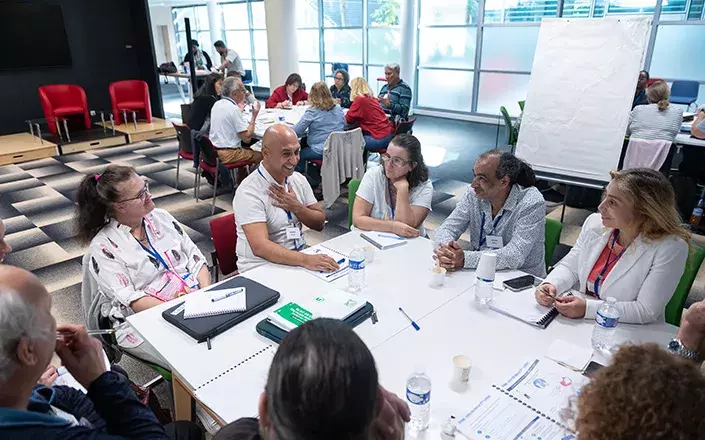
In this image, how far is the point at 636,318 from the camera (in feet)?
5.90

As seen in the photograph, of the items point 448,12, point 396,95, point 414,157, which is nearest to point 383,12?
point 448,12

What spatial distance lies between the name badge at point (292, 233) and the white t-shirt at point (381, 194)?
1.65 ft

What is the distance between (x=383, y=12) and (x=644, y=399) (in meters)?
11.3

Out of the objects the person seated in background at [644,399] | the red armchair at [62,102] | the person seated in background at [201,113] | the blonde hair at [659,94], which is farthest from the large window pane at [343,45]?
the person seated in background at [644,399]

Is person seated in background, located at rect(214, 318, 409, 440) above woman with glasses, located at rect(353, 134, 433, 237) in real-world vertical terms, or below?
above

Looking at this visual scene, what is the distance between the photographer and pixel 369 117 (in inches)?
222

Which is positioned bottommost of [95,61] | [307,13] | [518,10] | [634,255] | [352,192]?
[352,192]

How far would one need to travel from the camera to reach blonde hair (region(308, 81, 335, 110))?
517 centimetres

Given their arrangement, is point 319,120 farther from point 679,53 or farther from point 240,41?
point 240,41

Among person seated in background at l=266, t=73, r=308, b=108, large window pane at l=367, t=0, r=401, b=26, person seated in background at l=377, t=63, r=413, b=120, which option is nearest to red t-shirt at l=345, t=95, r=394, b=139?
person seated in background at l=377, t=63, r=413, b=120

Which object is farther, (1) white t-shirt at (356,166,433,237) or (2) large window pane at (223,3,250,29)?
(2) large window pane at (223,3,250,29)

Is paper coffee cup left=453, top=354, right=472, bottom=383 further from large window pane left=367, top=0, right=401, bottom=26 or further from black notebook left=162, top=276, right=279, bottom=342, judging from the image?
large window pane left=367, top=0, right=401, bottom=26

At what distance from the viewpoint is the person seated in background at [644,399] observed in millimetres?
820

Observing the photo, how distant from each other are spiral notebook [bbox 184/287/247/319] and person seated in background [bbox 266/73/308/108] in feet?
18.6
